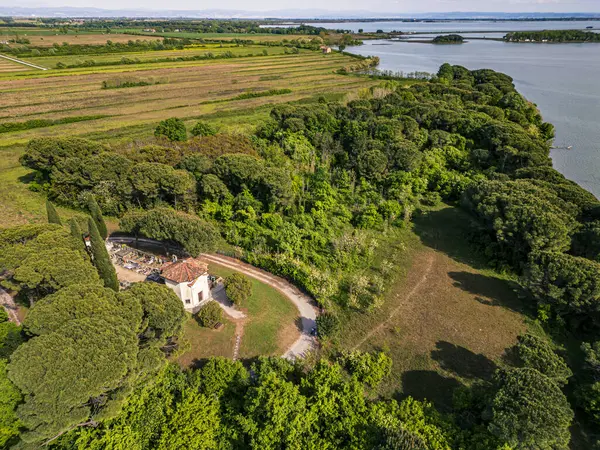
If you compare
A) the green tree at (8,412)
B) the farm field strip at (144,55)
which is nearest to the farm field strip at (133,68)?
the farm field strip at (144,55)

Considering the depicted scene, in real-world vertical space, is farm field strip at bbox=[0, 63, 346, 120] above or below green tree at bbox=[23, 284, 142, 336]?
below

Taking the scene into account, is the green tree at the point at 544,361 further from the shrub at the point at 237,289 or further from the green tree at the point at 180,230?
the green tree at the point at 180,230

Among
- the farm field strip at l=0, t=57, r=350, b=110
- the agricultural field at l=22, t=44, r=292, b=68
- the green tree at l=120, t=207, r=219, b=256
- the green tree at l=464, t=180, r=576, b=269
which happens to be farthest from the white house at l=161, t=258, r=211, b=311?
the agricultural field at l=22, t=44, r=292, b=68

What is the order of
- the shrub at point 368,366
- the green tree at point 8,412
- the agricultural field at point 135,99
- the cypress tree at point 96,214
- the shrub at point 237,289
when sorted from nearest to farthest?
the green tree at point 8,412
the shrub at point 368,366
the shrub at point 237,289
the cypress tree at point 96,214
the agricultural field at point 135,99

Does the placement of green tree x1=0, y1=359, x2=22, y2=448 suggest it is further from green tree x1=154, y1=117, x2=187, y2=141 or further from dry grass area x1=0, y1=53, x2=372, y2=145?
dry grass area x1=0, y1=53, x2=372, y2=145

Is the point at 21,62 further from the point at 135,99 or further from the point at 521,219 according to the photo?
the point at 521,219
